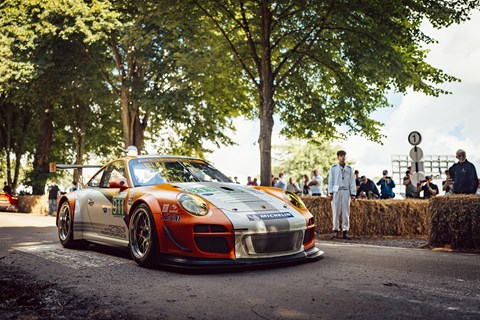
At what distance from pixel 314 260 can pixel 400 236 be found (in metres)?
7.28

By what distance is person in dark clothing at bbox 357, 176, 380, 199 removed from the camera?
1886 cm

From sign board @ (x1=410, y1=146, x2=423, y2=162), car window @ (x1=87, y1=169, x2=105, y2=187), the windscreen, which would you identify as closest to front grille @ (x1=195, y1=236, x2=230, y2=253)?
the windscreen

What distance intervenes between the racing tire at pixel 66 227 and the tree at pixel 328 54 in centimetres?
844

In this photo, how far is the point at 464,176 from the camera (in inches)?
445

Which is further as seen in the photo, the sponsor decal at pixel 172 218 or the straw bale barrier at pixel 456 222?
the straw bale barrier at pixel 456 222

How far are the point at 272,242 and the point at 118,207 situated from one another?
237 cm

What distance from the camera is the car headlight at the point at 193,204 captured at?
20.3ft

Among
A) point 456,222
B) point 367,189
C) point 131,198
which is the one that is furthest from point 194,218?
point 367,189

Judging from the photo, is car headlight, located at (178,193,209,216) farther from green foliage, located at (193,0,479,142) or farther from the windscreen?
green foliage, located at (193,0,479,142)

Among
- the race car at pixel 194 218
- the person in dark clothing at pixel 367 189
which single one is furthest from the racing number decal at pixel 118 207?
the person in dark clothing at pixel 367 189

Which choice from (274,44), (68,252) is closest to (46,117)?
(274,44)

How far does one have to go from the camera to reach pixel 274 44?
17.8 meters

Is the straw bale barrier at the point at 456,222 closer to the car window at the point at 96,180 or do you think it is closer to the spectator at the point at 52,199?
the car window at the point at 96,180

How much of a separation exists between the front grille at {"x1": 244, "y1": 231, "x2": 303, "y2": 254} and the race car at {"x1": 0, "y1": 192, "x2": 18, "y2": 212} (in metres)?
28.6
